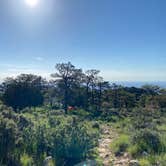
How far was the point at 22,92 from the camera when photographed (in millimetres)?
33969

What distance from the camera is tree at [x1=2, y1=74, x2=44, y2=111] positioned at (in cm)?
3300

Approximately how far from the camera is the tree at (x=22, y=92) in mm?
33000

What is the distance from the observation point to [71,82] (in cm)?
3294

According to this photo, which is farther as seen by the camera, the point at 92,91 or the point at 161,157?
the point at 92,91

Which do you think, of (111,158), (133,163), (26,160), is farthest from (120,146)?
(26,160)

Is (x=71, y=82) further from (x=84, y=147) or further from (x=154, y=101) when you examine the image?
(x=84, y=147)

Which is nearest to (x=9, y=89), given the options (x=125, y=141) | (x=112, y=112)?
(x=112, y=112)

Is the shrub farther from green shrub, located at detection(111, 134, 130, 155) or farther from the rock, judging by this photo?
the rock

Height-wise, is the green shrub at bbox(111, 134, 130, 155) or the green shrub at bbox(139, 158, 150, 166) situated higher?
the green shrub at bbox(139, 158, 150, 166)

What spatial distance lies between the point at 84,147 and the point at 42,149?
154 cm

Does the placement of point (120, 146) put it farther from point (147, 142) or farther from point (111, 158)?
point (111, 158)

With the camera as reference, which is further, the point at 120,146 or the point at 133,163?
the point at 120,146

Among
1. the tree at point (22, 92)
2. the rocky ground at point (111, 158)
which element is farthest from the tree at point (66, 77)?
the rocky ground at point (111, 158)

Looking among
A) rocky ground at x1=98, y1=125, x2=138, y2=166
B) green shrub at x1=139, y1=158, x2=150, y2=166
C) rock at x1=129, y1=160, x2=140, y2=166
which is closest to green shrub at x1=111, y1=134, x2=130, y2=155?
rocky ground at x1=98, y1=125, x2=138, y2=166
